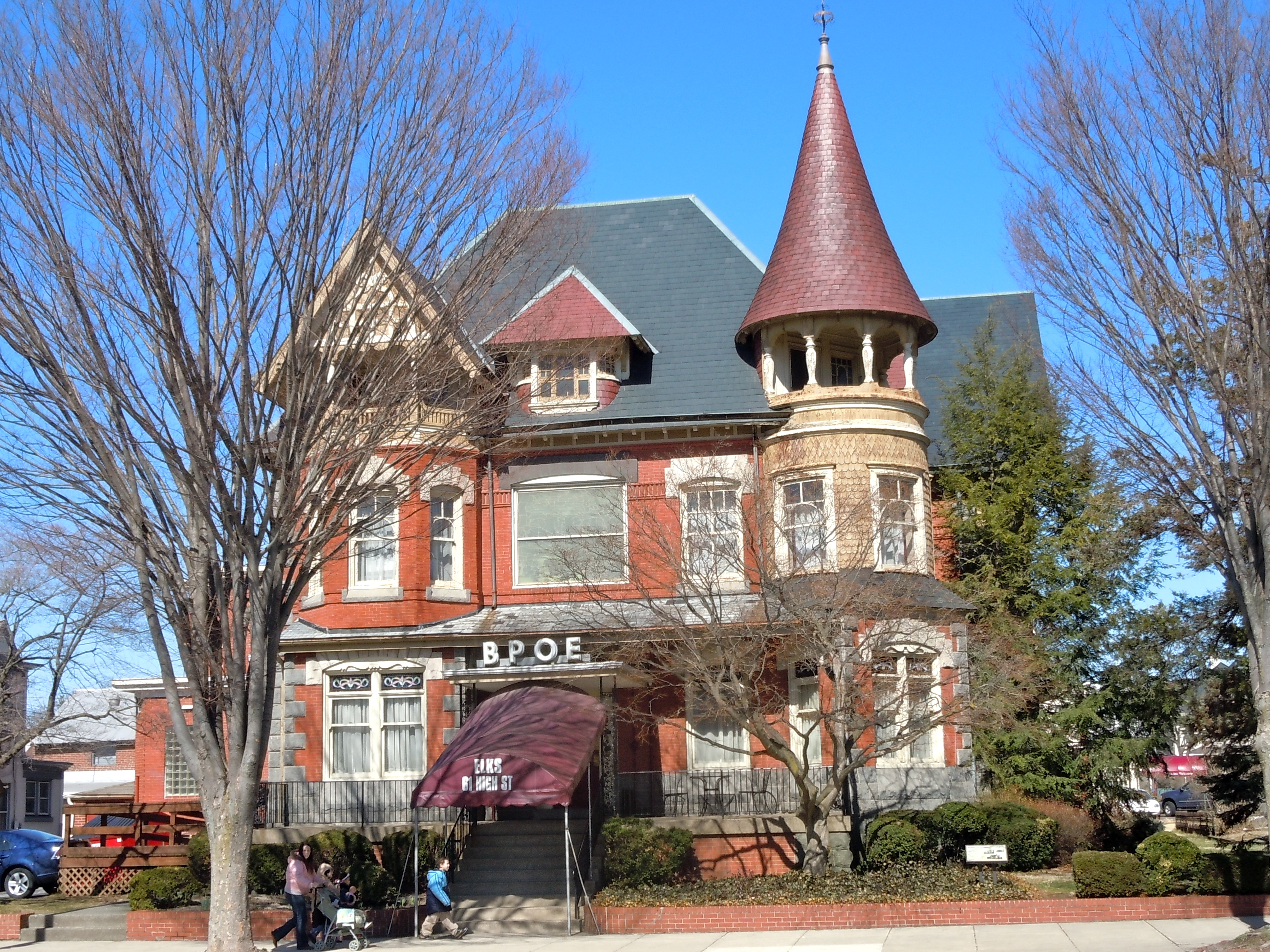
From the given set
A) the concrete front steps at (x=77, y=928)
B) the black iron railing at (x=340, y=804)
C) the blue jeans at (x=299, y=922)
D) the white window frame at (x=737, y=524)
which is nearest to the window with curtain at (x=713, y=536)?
the white window frame at (x=737, y=524)

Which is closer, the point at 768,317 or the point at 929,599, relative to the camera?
the point at 929,599

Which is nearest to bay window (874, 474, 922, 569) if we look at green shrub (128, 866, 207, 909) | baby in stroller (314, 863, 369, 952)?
baby in stroller (314, 863, 369, 952)

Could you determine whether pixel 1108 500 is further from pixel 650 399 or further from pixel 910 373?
pixel 650 399

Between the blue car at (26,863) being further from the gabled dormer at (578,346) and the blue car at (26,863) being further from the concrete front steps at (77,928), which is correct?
the gabled dormer at (578,346)

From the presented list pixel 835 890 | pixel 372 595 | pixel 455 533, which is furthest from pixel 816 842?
pixel 372 595

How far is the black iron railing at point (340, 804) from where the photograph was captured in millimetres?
24609

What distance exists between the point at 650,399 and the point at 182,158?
40.8 feet

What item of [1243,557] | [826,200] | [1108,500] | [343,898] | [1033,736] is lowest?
[343,898]

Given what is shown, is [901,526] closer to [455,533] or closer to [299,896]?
[455,533]

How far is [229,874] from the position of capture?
1584cm

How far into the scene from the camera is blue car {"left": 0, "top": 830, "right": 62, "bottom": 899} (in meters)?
26.3

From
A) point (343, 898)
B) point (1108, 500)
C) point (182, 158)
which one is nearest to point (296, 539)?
point (182, 158)

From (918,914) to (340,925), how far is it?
7927 millimetres

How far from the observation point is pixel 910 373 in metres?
26.5
